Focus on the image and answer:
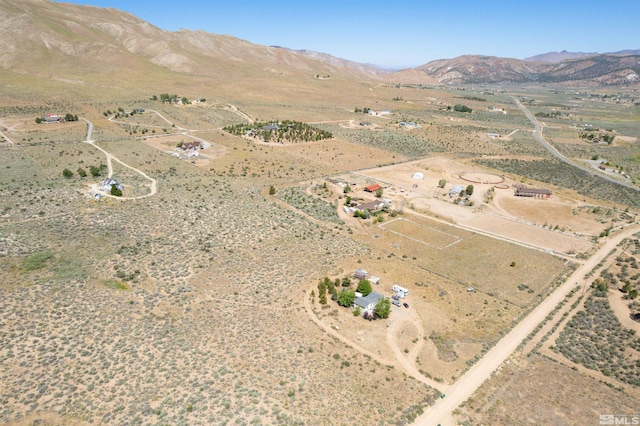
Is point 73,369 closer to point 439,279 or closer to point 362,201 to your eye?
point 439,279

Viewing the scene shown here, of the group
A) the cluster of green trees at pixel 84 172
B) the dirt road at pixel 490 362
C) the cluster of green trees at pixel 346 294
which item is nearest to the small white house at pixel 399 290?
the cluster of green trees at pixel 346 294

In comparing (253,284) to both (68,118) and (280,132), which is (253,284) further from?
(68,118)

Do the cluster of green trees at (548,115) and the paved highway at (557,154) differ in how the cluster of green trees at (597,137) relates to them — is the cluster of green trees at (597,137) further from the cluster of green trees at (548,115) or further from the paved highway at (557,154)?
the cluster of green trees at (548,115)

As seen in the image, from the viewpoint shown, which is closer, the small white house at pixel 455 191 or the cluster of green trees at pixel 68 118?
the small white house at pixel 455 191

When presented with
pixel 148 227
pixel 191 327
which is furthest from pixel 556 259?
pixel 148 227

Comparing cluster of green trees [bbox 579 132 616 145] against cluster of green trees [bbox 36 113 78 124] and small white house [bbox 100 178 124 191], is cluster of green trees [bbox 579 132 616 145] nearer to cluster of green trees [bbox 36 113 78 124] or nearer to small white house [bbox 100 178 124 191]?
small white house [bbox 100 178 124 191]

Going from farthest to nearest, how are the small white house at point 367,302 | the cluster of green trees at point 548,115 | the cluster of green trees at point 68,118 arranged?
the cluster of green trees at point 548,115
the cluster of green trees at point 68,118
the small white house at point 367,302

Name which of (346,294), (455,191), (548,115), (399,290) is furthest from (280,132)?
(548,115)
